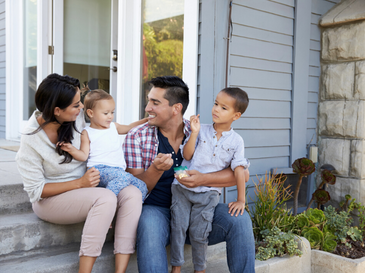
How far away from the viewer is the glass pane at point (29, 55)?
14.6 ft

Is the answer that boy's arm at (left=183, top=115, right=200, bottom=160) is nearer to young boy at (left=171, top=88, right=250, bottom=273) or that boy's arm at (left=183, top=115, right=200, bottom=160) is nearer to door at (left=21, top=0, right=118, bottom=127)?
young boy at (left=171, top=88, right=250, bottom=273)

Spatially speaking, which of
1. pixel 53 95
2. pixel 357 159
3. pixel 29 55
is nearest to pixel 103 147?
pixel 53 95

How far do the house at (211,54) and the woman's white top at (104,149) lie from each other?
1.01 meters

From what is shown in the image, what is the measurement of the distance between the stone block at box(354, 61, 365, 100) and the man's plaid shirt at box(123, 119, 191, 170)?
2.24 m

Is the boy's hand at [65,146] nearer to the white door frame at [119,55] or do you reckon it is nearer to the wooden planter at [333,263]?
the white door frame at [119,55]

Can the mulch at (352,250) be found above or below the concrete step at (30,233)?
below

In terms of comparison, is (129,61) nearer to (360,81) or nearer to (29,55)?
(29,55)

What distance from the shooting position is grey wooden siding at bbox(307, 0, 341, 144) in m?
3.64

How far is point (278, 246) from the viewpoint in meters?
2.57

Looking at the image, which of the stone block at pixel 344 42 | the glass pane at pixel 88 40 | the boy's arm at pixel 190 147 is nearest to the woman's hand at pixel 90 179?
the boy's arm at pixel 190 147

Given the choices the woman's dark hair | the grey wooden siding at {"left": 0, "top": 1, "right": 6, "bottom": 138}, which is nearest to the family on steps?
the woman's dark hair

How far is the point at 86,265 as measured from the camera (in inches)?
66.3

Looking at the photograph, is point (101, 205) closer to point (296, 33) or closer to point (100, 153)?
point (100, 153)

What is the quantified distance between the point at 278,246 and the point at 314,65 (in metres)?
2.03
